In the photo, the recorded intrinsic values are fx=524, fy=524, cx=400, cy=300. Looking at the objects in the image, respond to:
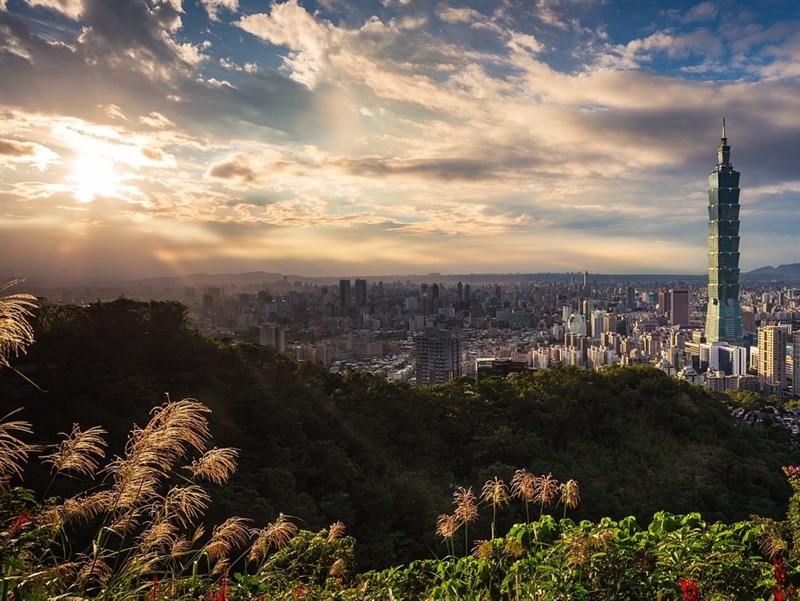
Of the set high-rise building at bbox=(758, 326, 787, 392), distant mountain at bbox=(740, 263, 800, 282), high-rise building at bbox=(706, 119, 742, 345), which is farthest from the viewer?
distant mountain at bbox=(740, 263, 800, 282)

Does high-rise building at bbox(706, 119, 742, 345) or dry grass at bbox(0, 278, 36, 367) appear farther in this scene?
high-rise building at bbox(706, 119, 742, 345)

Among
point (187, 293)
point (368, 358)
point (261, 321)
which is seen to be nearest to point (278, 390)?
point (187, 293)

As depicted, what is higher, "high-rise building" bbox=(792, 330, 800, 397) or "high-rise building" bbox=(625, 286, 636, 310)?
"high-rise building" bbox=(625, 286, 636, 310)

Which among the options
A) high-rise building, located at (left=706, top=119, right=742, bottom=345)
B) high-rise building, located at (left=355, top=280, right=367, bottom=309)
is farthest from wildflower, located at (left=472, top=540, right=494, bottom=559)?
high-rise building, located at (left=706, top=119, right=742, bottom=345)

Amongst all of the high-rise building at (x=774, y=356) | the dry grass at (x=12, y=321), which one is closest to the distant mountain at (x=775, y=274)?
the high-rise building at (x=774, y=356)

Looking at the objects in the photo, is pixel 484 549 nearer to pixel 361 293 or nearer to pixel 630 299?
pixel 361 293

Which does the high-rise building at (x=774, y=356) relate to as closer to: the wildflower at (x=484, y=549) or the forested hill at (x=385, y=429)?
the forested hill at (x=385, y=429)

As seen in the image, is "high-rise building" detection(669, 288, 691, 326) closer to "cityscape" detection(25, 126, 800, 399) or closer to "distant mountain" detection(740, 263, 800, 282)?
"cityscape" detection(25, 126, 800, 399)
